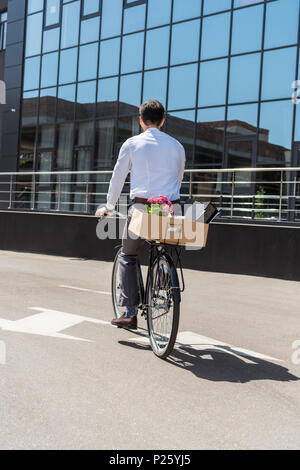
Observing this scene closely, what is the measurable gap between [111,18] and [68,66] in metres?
2.87

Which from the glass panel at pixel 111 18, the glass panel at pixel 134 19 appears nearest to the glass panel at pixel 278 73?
the glass panel at pixel 134 19

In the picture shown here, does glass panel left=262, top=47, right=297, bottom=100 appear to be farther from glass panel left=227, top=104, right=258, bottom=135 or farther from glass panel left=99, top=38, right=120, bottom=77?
glass panel left=99, top=38, right=120, bottom=77

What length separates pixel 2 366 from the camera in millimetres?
3779

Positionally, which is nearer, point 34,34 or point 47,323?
point 47,323

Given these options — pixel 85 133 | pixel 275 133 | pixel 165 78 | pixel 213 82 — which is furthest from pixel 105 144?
pixel 275 133

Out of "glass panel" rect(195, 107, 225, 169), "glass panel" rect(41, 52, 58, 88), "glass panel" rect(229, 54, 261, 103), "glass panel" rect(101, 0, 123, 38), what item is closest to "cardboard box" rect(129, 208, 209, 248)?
"glass panel" rect(195, 107, 225, 169)

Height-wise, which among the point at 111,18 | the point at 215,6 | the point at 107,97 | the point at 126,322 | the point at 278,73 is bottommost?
the point at 126,322

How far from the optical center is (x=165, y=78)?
65.4ft

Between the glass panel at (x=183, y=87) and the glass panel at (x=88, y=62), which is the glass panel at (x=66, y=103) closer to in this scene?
the glass panel at (x=88, y=62)

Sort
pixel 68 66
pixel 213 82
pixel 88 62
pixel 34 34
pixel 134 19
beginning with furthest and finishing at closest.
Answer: pixel 34 34 < pixel 68 66 < pixel 88 62 < pixel 134 19 < pixel 213 82

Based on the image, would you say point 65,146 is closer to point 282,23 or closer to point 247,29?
point 247,29
